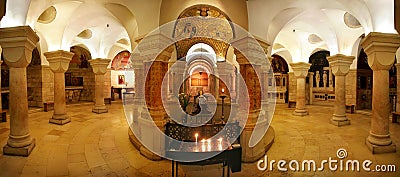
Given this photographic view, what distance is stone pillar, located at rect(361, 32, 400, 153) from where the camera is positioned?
461 cm

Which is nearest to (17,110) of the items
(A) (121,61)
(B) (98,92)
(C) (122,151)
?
(C) (122,151)

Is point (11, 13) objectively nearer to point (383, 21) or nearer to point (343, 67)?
point (383, 21)

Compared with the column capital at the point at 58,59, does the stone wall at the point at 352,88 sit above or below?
below

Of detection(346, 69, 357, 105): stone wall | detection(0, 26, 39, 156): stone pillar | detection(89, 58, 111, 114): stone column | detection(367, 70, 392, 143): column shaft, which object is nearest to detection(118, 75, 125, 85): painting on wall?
detection(89, 58, 111, 114): stone column

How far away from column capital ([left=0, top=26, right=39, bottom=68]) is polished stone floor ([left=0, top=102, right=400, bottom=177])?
2.07 metres

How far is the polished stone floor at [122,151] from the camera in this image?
13.0ft

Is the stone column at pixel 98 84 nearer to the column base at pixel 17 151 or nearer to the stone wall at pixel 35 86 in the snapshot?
the stone wall at pixel 35 86

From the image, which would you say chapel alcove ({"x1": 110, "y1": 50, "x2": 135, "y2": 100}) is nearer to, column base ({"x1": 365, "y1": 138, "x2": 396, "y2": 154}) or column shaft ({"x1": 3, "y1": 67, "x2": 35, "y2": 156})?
column shaft ({"x1": 3, "y1": 67, "x2": 35, "y2": 156})

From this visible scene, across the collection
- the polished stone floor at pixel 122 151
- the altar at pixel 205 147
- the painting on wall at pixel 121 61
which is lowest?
the polished stone floor at pixel 122 151

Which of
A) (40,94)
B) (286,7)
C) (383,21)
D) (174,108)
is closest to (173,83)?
(174,108)

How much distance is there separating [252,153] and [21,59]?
17.6 feet

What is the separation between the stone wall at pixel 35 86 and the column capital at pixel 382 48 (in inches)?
521

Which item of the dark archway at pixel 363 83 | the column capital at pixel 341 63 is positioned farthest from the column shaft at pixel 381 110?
the dark archway at pixel 363 83

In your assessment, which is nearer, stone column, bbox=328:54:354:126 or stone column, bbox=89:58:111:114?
stone column, bbox=328:54:354:126
